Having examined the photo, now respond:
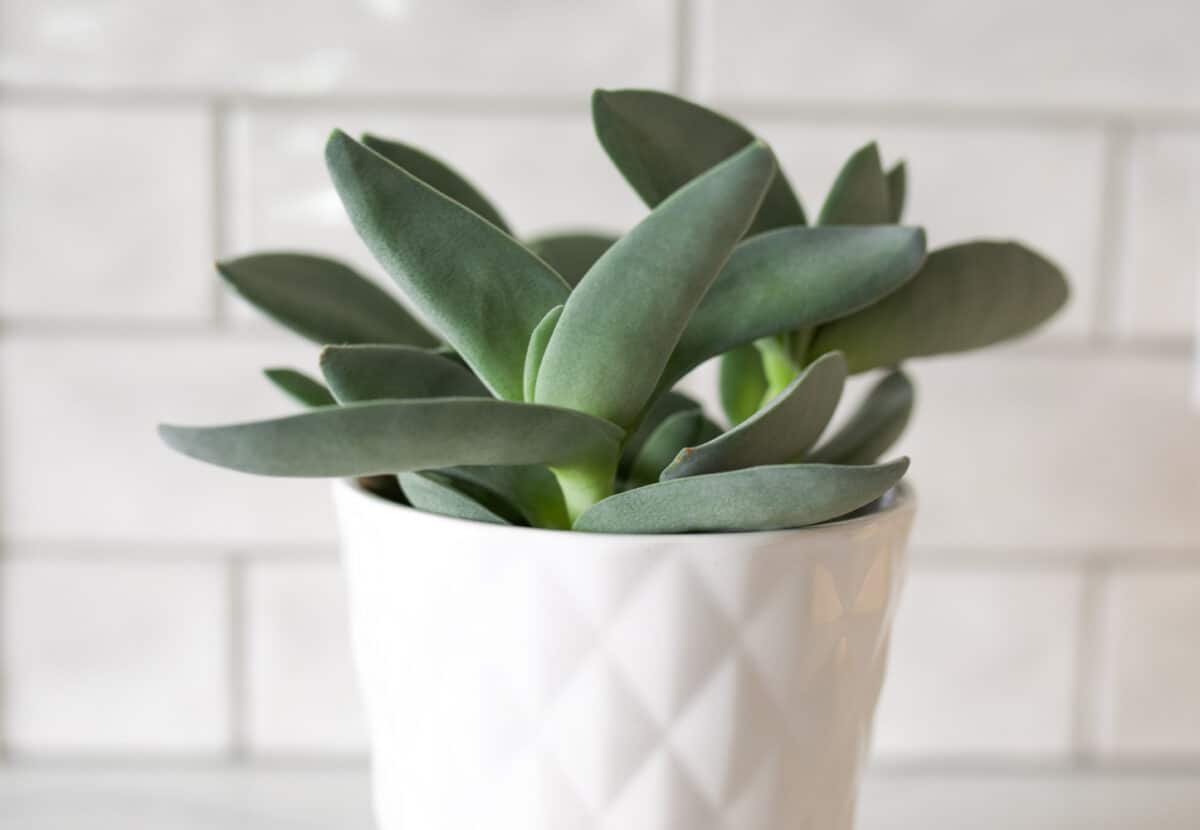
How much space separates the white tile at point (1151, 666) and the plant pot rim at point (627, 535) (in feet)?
1.03

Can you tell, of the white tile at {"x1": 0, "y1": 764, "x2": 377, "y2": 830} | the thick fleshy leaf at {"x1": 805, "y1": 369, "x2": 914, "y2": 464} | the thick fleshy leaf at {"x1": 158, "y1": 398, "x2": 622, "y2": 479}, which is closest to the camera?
the thick fleshy leaf at {"x1": 158, "y1": 398, "x2": 622, "y2": 479}

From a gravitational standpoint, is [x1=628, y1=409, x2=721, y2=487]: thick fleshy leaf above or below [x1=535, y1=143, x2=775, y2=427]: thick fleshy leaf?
below

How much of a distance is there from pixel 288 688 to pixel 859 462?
33 centimetres

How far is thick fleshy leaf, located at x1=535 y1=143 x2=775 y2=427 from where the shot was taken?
19cm

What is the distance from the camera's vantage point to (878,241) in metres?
0.23

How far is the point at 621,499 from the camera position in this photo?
0.75ft

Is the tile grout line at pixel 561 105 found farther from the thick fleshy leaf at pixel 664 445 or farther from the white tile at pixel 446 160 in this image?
the thick fleshy leaf at pixel 664 445

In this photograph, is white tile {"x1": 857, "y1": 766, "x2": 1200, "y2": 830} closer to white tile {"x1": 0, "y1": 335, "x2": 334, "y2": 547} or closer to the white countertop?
the white countertop

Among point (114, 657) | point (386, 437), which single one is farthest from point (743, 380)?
point (114, 657)

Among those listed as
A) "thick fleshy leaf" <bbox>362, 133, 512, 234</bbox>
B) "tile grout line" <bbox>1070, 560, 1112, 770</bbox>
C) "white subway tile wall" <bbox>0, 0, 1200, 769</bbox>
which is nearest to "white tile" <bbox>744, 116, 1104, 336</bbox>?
"white subway tile wall" <bbox>0, 0, 1200, 769</bbox>

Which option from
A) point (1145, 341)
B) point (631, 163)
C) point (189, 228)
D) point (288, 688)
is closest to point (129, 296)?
point (189, 228)

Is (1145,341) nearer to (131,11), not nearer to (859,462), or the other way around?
(859,462)

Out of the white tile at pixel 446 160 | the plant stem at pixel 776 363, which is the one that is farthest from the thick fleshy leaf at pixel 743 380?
the white tile at pixel 446 160

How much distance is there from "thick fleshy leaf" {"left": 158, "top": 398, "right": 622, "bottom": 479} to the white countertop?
0.30 m
